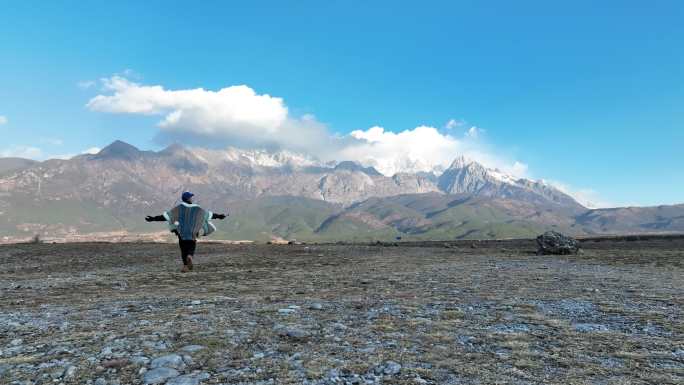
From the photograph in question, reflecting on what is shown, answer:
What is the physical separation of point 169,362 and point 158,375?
0.43m

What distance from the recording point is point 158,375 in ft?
17.5

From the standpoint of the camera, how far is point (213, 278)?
53.7ft

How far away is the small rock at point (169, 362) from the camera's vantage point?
563 centimetres

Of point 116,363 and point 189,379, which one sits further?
point 116,363

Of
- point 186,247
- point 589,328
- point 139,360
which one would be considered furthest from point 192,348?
point 186,247

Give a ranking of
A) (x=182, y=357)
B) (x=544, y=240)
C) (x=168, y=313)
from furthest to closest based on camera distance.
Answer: (x=544, y=240), (x=168, y=313), (x=182, y=357)

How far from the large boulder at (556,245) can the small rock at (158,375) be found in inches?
1214

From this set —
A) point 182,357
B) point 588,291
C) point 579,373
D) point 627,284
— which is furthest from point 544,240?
point 182,357

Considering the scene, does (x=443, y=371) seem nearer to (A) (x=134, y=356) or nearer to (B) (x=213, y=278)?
(A) (x=134, y=356)

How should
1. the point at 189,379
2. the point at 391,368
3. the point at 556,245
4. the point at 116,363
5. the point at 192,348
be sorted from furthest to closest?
the point at 556,245 → the point at 192,348 → the point at 116,363 → the point at 391,368 → the point at 189,379

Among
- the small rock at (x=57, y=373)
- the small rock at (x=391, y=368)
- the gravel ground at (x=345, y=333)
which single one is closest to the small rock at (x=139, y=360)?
the gravel ground at (x=345, y=333)

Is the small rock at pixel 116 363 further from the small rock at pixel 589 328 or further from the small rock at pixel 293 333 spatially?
the small rock at pixel 589 328

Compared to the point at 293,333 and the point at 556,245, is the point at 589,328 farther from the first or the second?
the point at 556,245

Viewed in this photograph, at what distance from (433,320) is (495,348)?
6.46 ft
